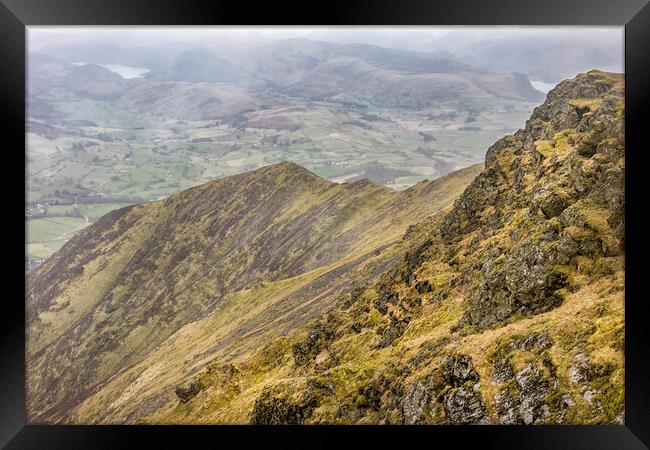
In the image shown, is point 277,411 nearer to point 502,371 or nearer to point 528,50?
point 502,371

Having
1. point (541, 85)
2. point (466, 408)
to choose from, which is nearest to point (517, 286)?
point (466, 408)

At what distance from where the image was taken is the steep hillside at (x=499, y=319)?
16188 mm

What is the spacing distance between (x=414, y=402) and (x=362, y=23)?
36.7 ft

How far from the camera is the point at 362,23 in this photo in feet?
49.7

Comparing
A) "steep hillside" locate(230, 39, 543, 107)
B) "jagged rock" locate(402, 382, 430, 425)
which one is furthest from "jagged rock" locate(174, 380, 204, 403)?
"steep hillside" locate(230, 39, 543, 107)

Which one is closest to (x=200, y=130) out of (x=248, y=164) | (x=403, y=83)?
(x=248, y=164)

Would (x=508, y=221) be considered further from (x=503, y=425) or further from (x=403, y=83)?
(x=403, y=83)

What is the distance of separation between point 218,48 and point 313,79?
18.8 meters

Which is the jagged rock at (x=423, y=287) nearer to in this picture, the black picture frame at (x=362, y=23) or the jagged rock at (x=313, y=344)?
the jagged rock at (x=313, y=344)

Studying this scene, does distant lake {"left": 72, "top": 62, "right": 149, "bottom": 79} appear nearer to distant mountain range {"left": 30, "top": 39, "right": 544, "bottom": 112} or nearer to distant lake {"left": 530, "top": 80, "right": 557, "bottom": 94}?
distant mountain range {"left": 30, "top": 39, "right": 544, "bottom": 112}

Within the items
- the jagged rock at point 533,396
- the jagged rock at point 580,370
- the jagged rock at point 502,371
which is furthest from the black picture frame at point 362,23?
the jagged rock at point 502,371

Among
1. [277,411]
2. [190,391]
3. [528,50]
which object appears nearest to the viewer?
[277,411]

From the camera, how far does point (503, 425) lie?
16109 millimetres

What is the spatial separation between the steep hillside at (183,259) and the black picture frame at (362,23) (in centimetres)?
4398
